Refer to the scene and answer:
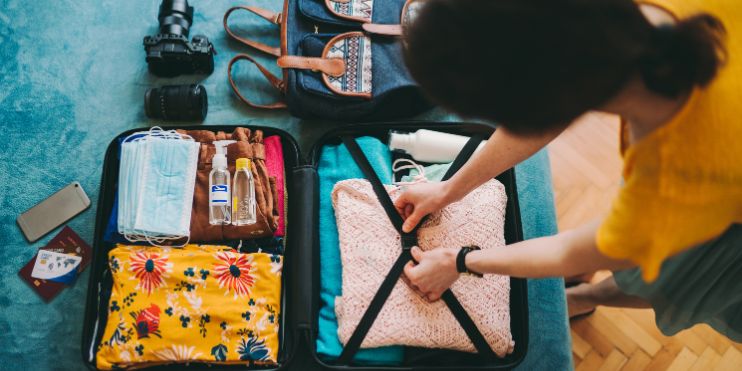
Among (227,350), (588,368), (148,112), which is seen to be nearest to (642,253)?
(227,350)

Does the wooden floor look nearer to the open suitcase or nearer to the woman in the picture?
the open suitcase

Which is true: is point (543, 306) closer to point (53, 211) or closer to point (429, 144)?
point (429, 144)

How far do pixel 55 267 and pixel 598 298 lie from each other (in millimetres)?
1301

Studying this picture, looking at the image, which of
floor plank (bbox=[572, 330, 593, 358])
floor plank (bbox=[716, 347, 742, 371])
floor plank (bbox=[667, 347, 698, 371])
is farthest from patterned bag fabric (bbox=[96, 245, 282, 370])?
floor plank (bbox=[716, 347, 742, 371])

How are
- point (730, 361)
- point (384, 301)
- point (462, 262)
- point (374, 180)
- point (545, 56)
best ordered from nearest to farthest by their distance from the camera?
point (545, 56) < point (462, 262) < point (384, 301) < point (374, 180) < point (730, 361)

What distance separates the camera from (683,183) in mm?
527

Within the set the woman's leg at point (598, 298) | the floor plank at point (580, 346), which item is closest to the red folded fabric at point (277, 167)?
the woman's leg at point (598, 298)

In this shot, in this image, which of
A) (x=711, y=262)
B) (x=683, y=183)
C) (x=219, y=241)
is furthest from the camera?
(x=219, y=241)

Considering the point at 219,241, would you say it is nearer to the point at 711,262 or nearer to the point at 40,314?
the point at 40,314

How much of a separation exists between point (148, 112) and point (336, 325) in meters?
0.75

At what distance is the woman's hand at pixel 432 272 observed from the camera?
2.94 feet

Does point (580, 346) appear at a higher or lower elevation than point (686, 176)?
lower

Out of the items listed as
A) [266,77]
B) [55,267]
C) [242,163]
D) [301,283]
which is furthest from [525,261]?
[55,267]

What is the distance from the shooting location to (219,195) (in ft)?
3.42
